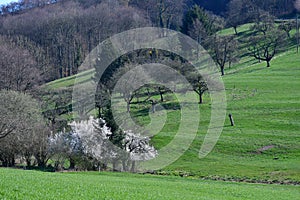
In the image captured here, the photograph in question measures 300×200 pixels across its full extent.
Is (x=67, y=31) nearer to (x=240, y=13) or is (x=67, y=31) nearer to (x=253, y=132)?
(x=240, y=13)

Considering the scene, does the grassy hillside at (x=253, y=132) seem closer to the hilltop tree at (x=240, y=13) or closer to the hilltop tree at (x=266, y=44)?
the hilltop tree at (x=266, y=44)

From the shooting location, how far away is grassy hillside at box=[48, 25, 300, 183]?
40.8 metres

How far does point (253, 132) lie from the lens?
2062 inches

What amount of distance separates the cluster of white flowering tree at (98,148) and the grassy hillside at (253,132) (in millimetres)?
4135

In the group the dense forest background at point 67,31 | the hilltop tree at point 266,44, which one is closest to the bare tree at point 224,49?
the hilltop tree at point 266,44

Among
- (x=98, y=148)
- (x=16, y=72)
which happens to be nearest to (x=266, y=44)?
(x=16, y=72)

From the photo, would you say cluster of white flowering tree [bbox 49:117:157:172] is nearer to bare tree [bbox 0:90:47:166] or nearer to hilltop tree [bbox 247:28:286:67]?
bare tree [bbox 0:90:47:166]

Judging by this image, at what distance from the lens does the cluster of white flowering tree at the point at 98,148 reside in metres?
45.6

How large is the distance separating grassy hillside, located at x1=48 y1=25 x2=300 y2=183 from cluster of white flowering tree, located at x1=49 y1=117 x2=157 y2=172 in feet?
13.6

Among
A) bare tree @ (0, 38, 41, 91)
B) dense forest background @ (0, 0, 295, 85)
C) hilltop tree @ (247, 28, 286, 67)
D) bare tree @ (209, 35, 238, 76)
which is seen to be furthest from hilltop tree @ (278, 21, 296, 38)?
bare tree @ (0, 38, 41, 91)

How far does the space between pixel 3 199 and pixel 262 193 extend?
18.1 m

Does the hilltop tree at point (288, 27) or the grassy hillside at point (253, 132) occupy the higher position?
the hilltop tree at point (288, 27)

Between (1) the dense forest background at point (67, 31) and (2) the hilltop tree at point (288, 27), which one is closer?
(1) the dense forest background at point (67, 31)

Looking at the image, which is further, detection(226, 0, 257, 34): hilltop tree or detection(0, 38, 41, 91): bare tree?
detection(226, 0, 257, 34): hilltop tree
